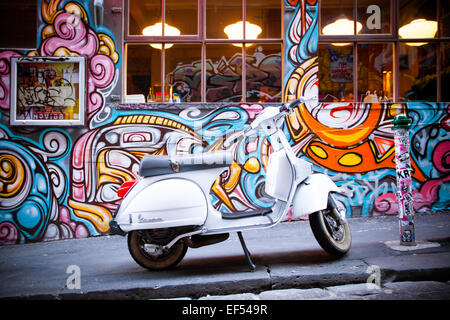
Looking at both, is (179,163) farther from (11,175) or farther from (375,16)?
(375,16)

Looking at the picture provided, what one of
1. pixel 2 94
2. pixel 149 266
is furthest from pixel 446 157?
pixel 2 94

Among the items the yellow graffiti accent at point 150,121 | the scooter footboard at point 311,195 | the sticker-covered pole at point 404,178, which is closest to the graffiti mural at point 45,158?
the yellow graffiti accent at point 150,121

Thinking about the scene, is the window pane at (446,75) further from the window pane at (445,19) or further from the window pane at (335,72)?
the window pane at (335,72)

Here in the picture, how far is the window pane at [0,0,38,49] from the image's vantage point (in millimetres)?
6011

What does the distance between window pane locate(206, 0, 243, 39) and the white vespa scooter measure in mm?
2960

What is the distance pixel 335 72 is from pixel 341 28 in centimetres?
74

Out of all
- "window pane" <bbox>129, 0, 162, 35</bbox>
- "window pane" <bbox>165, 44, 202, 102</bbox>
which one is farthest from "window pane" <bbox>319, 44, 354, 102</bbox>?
"window pane" <bbox>129, 0, 162, 35</bbox>

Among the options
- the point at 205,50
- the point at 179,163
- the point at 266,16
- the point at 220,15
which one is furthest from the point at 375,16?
the point at 179,163

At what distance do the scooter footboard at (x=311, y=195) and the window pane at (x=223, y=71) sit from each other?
109 inches

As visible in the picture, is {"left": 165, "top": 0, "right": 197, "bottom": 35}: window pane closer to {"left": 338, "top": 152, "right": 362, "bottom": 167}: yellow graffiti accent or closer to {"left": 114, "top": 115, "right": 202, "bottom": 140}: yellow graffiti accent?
{"left": 114, "top": 115, "right": 202, "bottom": 140}: yellow graffiti accent

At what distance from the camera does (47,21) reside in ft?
19.6
